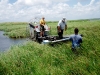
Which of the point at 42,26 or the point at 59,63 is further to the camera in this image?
the point at 42,26

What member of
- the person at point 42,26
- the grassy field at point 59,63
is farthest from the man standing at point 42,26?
the grassy field at point 59,63

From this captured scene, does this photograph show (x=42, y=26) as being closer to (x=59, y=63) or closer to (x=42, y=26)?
(x=42, y=26)

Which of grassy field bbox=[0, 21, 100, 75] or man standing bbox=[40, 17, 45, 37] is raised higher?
man standing bbox=[40, 17, 45, 37]

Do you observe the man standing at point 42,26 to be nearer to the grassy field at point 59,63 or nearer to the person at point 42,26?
the person at point 42,26

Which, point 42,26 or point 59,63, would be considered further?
point 42,26

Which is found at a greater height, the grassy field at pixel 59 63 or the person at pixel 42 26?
the person at pixel 42 26

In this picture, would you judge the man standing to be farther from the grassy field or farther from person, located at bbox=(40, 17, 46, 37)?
the grassy field

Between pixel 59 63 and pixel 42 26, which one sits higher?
pixel 42 26

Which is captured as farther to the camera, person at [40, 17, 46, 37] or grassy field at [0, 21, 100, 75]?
person at [40, 17, 46, 37]

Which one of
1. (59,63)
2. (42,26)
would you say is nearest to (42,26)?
(42,26)

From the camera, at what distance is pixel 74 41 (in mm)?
8234

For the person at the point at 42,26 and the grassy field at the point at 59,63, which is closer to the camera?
the grassy field at the point at 59,63

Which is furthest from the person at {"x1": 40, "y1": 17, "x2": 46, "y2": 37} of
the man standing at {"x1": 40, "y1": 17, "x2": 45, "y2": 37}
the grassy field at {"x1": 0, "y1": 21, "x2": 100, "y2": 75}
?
the grassy field at {"x1": 0, "y1": 21, "x2": 100, "y2": 75}

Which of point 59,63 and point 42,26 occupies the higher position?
point 42,26
